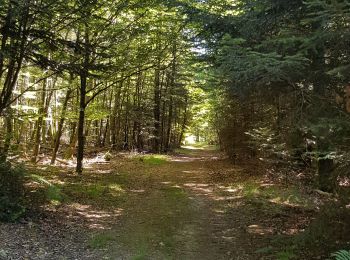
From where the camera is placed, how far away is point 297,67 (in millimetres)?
6398

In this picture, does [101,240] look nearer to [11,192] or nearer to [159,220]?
[159,220]

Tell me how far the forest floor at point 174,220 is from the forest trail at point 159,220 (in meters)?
0.02

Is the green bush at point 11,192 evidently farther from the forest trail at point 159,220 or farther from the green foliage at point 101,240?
the green foliage at point 101,240

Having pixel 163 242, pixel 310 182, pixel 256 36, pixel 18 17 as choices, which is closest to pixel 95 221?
pixel 163 242

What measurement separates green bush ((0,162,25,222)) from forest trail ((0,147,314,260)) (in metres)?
0.39

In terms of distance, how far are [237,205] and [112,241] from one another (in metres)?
4.70

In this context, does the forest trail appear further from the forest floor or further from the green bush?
the green bush

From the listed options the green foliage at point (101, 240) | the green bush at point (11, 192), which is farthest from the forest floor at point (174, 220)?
the green bush at point (11, 192)

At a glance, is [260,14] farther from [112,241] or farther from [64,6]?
[112,241]

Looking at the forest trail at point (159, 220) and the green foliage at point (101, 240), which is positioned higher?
the forest trail at point (159, 220)

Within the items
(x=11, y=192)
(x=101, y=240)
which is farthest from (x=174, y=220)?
(x=11, y=192)

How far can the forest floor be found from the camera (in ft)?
22.1

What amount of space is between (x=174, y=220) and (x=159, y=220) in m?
0.38

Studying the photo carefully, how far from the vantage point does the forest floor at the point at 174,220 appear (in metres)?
6.74
